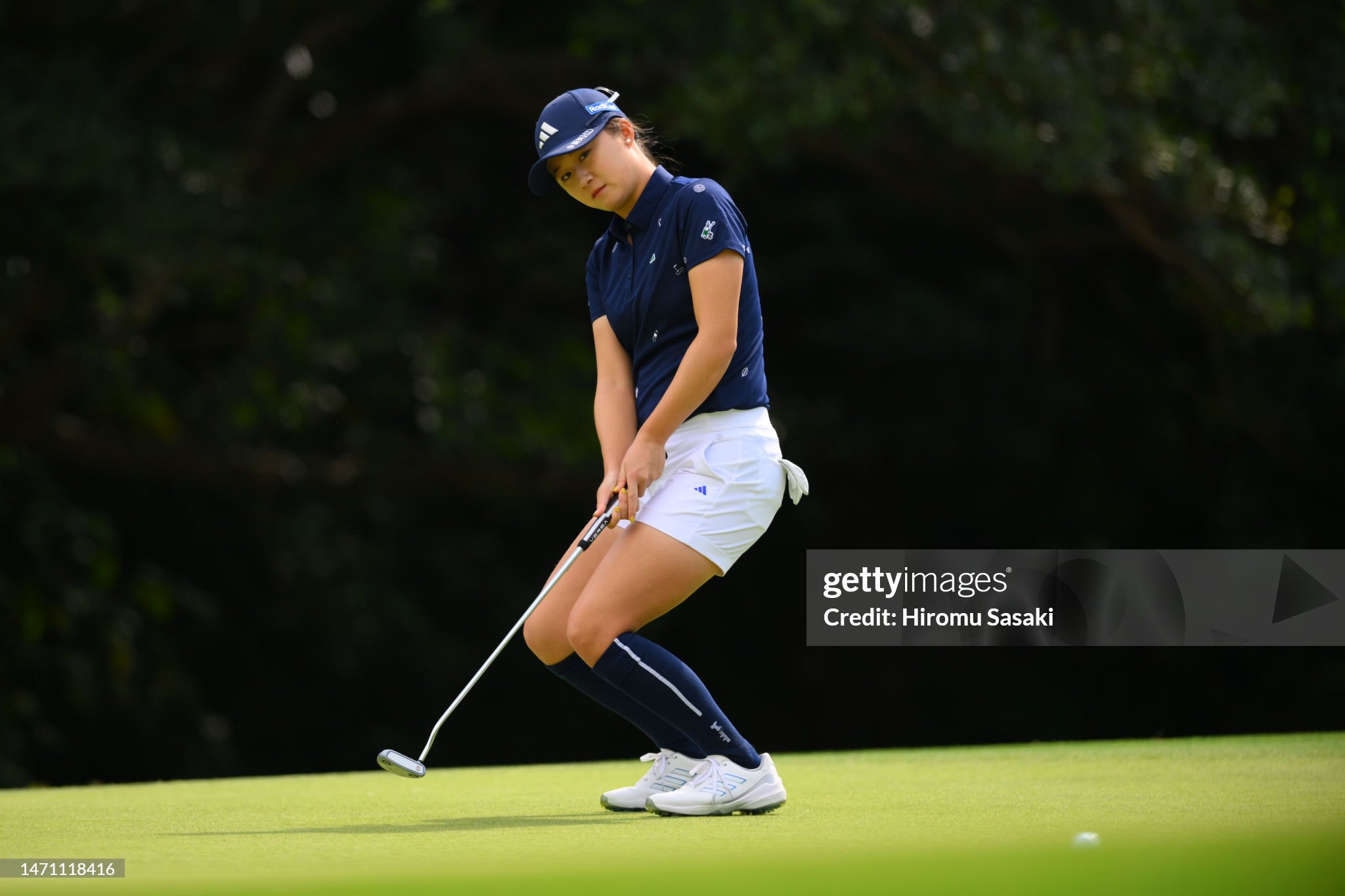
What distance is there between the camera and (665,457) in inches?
146

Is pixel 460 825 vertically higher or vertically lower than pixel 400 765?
lower

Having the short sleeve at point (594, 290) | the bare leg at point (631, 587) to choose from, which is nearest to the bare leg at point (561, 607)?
the bare leg at point (631, 587)

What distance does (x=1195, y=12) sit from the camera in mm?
8328

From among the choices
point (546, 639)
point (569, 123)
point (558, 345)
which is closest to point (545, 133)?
point (569, 123)

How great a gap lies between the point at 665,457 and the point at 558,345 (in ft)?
26.1

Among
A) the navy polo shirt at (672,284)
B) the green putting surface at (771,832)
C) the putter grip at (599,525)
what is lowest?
the green putting surface at (771,832)

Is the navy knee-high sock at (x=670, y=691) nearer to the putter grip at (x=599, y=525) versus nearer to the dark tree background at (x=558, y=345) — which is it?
the putter grip at (x=599, y=525)

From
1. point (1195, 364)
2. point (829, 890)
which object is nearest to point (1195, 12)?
point (1195, 364)

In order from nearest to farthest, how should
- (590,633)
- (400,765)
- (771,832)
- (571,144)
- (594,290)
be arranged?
(771,832) → (590,633) → (571,144) → (400,765) → (594,290)

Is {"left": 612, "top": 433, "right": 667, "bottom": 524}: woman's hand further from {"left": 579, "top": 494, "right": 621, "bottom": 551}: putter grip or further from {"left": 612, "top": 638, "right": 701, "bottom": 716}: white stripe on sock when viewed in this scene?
{"left": 612, "top": 638, "right": 701, "bottom": 716}: white stripe on sock

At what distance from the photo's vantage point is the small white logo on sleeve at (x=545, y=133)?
12.2 feet

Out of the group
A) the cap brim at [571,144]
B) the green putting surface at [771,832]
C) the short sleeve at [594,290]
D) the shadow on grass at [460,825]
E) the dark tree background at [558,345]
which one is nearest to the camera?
the green putting surface at [771,832]

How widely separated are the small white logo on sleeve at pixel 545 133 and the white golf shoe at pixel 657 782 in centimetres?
138

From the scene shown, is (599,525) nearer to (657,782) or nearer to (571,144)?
(657,782)
